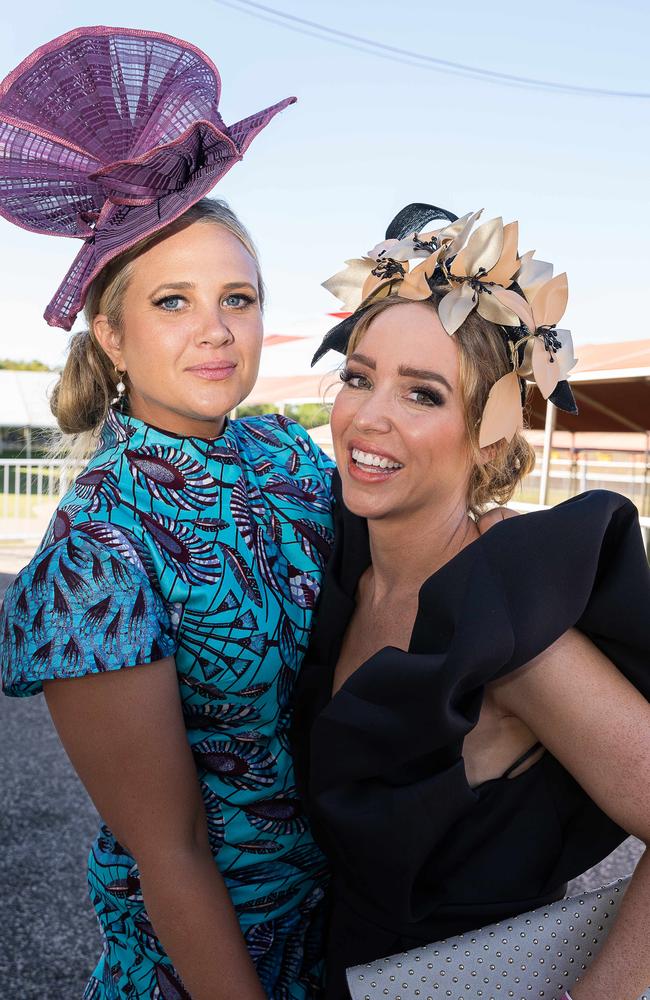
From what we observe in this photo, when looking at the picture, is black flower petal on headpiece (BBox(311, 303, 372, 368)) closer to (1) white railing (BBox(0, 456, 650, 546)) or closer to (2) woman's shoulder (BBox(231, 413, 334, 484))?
(2) woman's shoulder (BBox(231, 413, 334, 484))

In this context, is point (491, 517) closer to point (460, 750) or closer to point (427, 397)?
point (427, 397)

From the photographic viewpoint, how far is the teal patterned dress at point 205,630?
1.44 meters

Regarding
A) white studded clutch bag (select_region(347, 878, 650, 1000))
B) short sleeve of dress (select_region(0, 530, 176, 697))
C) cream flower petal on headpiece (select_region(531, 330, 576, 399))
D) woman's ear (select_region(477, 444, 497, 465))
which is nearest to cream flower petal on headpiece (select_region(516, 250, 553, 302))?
cream flower petal on headpiece (select_region(531, 330, 576, 399))

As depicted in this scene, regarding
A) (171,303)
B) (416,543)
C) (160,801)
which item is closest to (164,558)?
(160,801)

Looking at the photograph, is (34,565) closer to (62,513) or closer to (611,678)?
(62,513)

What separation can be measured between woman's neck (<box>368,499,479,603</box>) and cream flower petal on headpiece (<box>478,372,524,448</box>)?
0.19 m

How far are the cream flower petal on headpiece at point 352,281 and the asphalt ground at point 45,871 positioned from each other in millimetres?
2743

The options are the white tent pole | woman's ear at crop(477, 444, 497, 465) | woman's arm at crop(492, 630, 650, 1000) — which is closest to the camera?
woman's arm at crop(492, 630, 650, 1000)

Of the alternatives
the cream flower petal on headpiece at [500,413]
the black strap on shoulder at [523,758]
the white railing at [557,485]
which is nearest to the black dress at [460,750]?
the black strap on shoulder at [523,758]

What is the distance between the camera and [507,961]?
1438 millimetres

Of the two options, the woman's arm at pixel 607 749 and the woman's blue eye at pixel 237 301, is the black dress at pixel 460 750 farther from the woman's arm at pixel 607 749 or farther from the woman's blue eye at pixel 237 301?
the woman's blue eye at pixel 237 301

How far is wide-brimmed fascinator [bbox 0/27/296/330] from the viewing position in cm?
166

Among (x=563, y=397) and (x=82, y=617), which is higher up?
(x=563, y=397)

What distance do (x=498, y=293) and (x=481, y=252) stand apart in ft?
0.31
